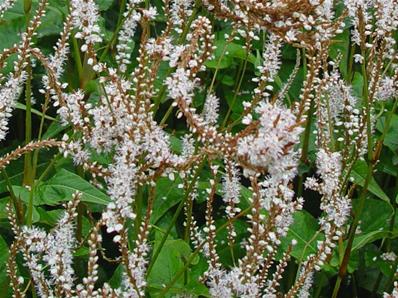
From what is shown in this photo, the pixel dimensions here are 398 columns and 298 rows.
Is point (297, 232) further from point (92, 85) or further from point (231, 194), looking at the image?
point (92, 85)

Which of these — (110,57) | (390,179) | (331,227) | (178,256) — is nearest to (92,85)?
(110,57)

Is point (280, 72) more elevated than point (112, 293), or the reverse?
point (280, 72)

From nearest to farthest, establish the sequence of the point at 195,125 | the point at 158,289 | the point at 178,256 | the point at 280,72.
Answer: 1. the point at 195,125
2. the point at 158,289
3. the point at 178,256
4. the point at 280,72

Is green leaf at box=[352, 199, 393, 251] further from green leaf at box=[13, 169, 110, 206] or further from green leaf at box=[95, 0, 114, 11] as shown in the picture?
green leaf at box=[95, 0, 114, 11]

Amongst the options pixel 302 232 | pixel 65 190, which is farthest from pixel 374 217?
pixel 65 190

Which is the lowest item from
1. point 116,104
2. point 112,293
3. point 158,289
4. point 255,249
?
point 158,289

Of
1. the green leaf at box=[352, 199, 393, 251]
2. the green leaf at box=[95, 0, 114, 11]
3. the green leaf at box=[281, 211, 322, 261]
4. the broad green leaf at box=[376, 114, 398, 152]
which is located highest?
the green leaf at box=[95, 0, 114, 11]

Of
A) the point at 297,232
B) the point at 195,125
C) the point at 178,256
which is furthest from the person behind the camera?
the point at 297,232

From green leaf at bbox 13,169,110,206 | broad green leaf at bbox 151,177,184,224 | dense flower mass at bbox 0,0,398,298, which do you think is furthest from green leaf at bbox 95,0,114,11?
green leaf at bbox 13,169,110,206

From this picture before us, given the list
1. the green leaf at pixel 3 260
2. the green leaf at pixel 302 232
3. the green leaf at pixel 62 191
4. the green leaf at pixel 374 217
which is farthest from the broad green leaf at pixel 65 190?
the green leaf at pixel 374 217
